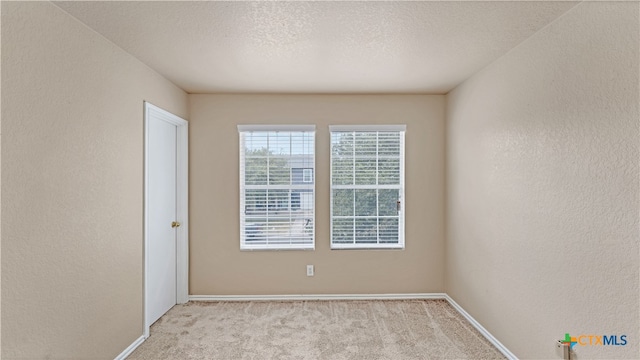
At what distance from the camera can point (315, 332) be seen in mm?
2938

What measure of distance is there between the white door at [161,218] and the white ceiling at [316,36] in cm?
65

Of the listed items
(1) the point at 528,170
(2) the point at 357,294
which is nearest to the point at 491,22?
(1) the point at 528,170

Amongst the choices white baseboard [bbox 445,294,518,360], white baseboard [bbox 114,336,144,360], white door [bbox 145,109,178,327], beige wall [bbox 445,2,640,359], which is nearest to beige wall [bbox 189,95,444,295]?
white door [bbox 145,109,178,327]

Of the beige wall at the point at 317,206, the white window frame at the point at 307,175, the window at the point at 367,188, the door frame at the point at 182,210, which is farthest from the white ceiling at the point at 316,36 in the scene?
the white window frame at the point at 307,175

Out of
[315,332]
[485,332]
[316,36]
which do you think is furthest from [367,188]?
[316,36]

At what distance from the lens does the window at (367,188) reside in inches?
150

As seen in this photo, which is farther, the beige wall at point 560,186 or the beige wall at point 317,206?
the beige wall at point 317,206

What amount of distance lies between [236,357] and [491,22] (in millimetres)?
3139

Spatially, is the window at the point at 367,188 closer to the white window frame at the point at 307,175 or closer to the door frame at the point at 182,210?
the white window frame at the point at 307,175

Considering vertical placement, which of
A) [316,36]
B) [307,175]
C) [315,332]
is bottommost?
[315,332]

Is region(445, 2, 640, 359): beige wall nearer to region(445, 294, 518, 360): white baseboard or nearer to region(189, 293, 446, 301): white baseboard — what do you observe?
region(445, 294, 518, 360): white baseboard

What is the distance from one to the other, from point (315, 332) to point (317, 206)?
1412mm

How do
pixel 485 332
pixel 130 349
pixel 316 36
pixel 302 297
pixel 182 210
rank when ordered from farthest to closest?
pixel 302 297 → pixel 182 210 → pixel 485 332 → pixel 130 349 → pixel 316 36

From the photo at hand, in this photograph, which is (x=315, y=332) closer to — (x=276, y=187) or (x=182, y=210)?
(x=276, y=187)
